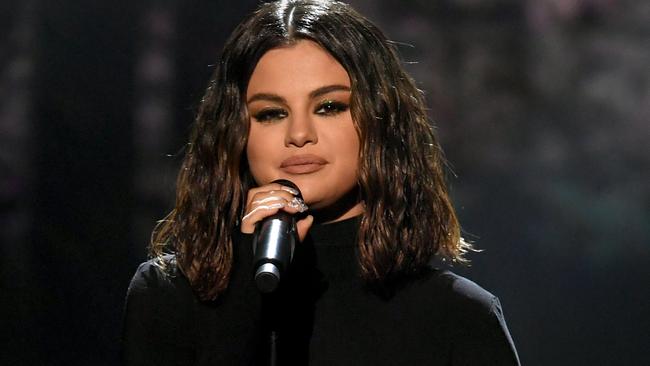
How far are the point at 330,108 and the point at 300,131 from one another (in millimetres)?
72

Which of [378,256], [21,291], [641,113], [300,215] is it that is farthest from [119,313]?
[641,113]

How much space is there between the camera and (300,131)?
4.12ft

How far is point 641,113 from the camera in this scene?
201 cm

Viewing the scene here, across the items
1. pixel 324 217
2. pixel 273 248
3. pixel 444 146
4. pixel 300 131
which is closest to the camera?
pixel 273 248

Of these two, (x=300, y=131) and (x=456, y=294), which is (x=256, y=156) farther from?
(x=456, y=294)

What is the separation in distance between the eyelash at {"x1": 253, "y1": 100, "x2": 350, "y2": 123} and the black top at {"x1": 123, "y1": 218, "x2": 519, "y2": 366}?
0.55ft

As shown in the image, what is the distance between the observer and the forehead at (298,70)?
129 cm

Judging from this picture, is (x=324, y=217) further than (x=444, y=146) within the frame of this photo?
No

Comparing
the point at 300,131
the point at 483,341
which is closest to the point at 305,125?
the point at 300,131

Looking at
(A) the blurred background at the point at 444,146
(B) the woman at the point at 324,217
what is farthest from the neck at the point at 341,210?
(A) the blurred background at the point at 444,146

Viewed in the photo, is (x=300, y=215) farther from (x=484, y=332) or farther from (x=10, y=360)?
(x=10, y=360)

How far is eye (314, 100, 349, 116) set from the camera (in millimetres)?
1297

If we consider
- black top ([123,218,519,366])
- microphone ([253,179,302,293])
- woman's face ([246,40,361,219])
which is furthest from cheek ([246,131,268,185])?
microphone ([253,179,302,293])

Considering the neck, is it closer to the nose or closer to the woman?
the woman
